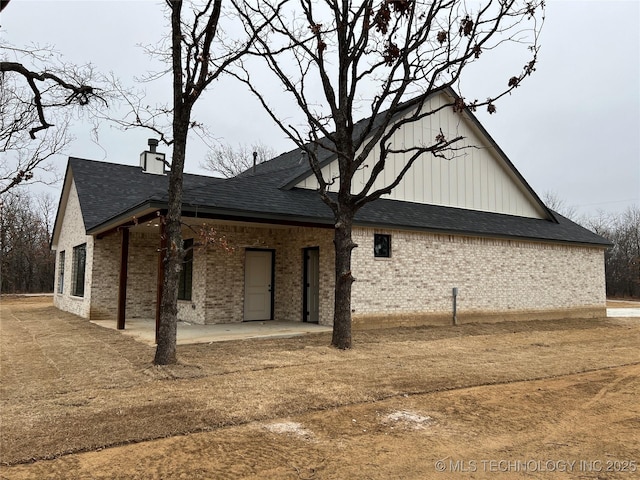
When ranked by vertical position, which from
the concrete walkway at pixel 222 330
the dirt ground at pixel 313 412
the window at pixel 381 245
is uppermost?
the window at pixel 381 245

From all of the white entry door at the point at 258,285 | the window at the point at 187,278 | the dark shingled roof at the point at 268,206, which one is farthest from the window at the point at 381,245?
the window at the point at 187,278

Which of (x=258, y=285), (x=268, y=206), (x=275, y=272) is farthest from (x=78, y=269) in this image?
(x=268, y=206)

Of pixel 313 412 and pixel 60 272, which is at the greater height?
pixel 60 272

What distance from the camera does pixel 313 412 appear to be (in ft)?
17.3

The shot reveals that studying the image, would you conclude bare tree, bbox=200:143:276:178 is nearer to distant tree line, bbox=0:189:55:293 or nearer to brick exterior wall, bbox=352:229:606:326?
distant tree line, bbox=0:189:55:293

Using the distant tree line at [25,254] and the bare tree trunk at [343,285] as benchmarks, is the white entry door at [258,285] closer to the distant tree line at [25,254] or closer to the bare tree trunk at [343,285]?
the bare tree trunk at [343,285]

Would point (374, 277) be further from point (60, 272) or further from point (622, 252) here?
point (622, 252)

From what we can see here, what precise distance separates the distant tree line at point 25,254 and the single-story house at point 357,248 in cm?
1960

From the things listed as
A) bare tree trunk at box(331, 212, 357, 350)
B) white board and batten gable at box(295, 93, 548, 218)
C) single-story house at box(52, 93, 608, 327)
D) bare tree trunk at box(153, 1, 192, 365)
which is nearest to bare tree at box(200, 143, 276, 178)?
single-story house at box(52, 93, 608, 327)

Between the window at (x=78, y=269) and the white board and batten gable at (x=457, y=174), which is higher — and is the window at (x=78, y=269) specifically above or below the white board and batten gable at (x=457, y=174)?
below

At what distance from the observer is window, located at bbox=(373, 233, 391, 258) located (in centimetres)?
1238

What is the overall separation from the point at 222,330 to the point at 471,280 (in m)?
7.51

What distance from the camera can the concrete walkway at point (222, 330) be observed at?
9938 mm

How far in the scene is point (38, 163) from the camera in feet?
51.7
